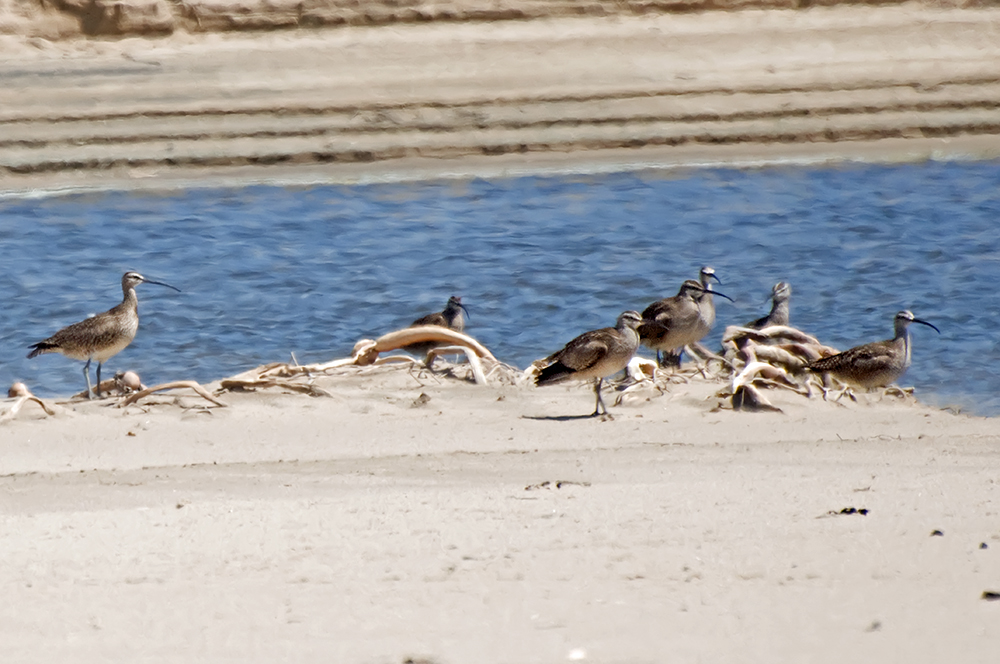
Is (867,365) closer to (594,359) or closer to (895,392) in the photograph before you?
(895,392)

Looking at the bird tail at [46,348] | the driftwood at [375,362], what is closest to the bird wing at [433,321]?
the driftwood at [375,362]

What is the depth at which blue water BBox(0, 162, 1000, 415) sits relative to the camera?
1208cm

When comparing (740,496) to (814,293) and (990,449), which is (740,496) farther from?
(814,293)

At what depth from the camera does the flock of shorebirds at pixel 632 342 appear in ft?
29.2

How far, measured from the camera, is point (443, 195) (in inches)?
770

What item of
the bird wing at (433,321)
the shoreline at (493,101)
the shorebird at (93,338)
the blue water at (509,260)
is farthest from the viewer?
the shoreline at (493,101)

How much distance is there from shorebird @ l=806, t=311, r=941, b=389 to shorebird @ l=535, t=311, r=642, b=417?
1.25 meters

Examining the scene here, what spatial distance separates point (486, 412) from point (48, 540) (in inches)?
140

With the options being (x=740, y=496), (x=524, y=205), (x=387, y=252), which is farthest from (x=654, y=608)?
(x=524, y=205)

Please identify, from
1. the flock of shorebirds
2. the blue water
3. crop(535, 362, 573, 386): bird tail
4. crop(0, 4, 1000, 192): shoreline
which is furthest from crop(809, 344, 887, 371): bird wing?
crop(0, 4, 1000, 192): shoreline

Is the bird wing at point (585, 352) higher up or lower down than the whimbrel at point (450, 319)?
higher up

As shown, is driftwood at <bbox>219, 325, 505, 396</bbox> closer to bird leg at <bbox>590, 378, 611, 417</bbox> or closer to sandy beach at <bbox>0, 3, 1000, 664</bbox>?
sandy beach at <bbox>0, 3, 1000, 664</bbox>

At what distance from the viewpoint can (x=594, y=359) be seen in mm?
8812

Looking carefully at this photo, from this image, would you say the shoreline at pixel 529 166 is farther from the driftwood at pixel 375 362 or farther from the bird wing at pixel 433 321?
the driftwood at pixel 375 362
